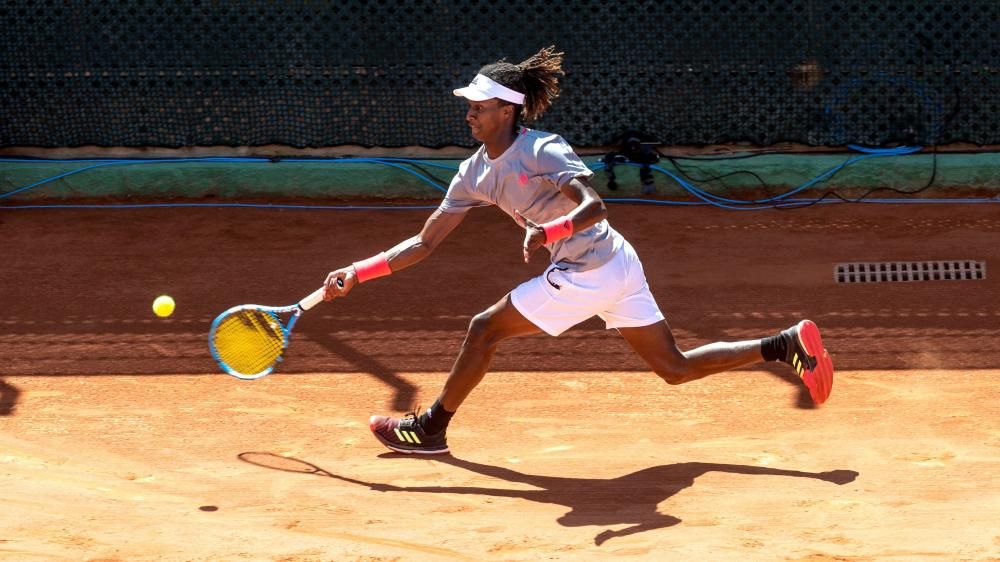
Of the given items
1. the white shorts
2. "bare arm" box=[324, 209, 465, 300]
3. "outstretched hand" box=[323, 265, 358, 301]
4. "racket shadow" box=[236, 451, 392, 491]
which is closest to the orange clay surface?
"racket shadow" box=[236, 451, 392, 491]

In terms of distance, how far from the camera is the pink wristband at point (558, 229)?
5.39 m

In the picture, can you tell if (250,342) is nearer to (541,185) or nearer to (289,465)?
(289,465)

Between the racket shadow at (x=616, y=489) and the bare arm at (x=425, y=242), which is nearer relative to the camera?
the racket shadow at (x=616, y=489)

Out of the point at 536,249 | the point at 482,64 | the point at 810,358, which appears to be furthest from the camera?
the point at 482,64

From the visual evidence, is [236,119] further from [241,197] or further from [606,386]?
[606,386]

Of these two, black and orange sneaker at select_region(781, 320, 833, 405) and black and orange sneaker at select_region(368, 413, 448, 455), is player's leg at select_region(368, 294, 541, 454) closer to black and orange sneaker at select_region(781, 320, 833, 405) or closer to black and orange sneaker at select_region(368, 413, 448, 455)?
black and orange sneaker at select_region(368, 413, 448, 455)

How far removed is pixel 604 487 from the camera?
5.86 meters

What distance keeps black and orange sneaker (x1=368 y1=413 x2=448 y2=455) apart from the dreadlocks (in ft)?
4.81

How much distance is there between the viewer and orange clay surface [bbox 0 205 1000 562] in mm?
5270

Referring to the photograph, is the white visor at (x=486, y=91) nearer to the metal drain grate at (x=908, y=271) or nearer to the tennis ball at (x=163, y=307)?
the tennis ball at (x=163, y=307)

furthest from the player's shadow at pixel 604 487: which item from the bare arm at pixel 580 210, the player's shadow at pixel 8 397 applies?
the player's shadow at pixel 8 397

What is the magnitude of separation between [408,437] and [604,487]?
3.12 feet

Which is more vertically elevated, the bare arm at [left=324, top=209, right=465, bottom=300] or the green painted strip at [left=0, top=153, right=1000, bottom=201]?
the bare arm at [left=324, top=209, right=465, bottom=300]

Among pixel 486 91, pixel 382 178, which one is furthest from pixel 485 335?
pixel 382 178
